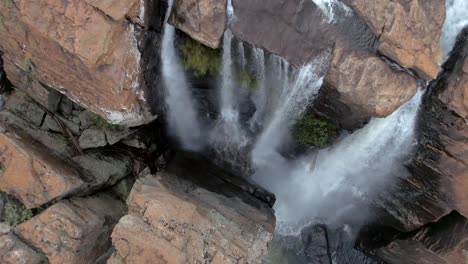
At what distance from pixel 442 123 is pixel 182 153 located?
224 inches

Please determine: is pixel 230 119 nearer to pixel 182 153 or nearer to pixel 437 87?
pixel 182 153

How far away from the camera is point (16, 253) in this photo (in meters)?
7.29

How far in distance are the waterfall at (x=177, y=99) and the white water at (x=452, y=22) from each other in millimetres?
4501

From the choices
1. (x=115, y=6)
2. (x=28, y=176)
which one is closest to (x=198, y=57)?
(x=115, y=6)

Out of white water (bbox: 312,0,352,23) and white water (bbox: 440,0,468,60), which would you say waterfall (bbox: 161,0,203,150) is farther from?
white water (bbox: 440,0,468,60)

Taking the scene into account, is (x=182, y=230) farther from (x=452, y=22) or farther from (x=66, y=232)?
(x=452, y=22)

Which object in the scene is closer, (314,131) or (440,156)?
(440,156)

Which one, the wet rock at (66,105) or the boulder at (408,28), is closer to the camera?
the boulder at (408,28)

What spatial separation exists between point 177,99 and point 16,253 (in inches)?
171

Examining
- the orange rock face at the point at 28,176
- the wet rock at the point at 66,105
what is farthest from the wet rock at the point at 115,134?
the orange rock face at the point at 28,176

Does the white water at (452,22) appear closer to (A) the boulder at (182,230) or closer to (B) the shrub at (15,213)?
(A) the boulder at (182,230)

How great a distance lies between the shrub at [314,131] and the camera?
25.4 feet

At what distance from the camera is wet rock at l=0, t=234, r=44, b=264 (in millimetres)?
7273

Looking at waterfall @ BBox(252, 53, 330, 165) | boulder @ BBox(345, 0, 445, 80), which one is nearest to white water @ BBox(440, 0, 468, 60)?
boulder @ BBox(345, 0, 445, 80)
